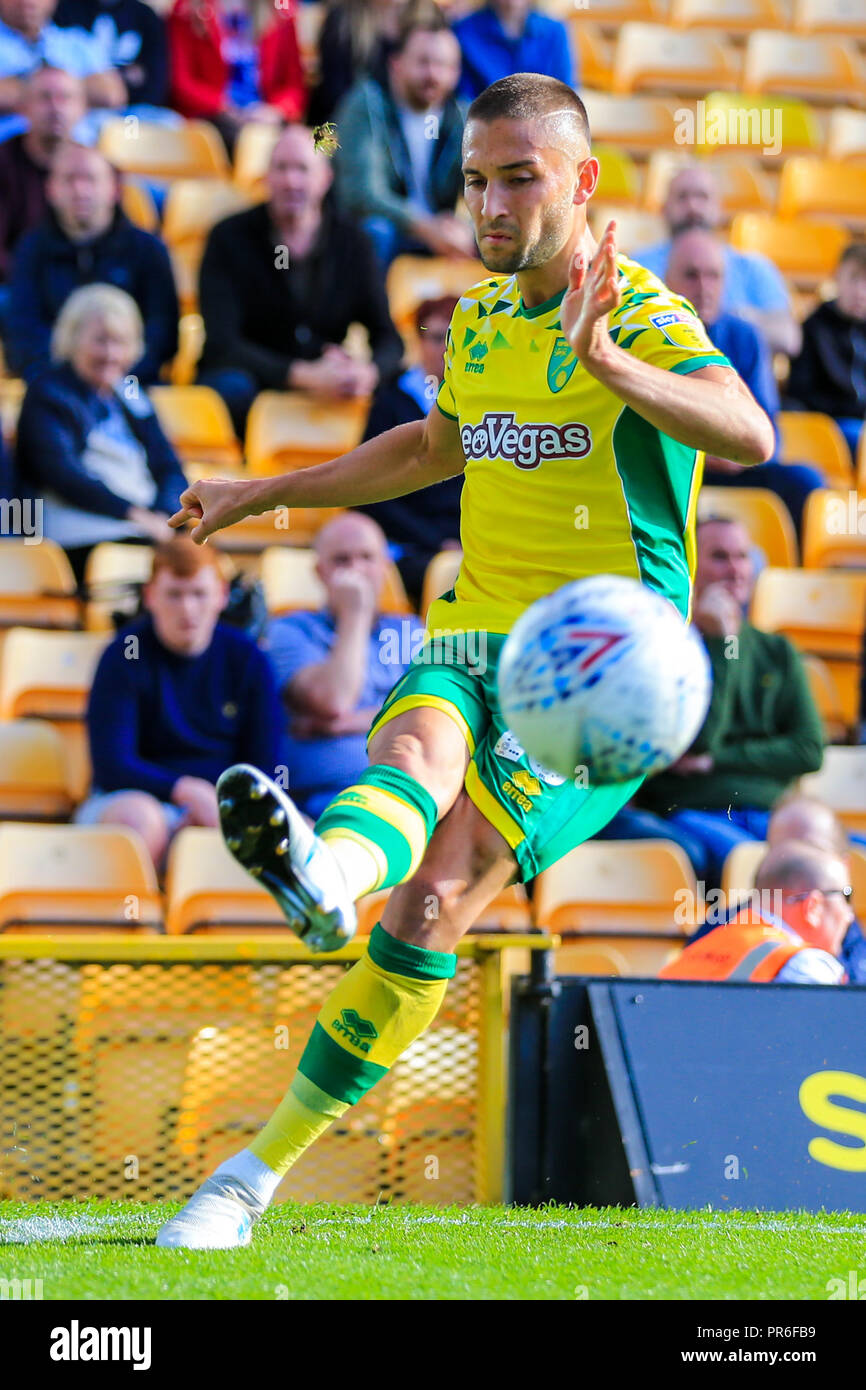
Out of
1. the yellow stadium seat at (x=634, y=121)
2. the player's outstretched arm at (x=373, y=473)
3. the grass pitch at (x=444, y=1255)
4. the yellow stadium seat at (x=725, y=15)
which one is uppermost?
the yellow stadium seat at (x=725, y=15)

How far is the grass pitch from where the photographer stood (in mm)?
3369

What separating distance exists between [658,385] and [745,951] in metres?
2.31

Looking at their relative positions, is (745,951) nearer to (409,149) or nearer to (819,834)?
(819,834)

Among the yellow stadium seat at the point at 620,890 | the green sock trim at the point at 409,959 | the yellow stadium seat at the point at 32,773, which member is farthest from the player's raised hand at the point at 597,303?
the yellow stadium seat at the point at 32,773

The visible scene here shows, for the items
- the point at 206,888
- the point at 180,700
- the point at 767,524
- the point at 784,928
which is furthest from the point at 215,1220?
the point at 767,524

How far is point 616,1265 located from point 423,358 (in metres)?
5.13

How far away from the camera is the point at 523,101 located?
3664mm

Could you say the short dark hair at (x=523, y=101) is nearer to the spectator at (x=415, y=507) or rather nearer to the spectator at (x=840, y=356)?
the spectator at (x=415, y=507)

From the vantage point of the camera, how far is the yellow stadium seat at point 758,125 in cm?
1186

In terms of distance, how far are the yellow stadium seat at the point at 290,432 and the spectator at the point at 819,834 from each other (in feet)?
11.5

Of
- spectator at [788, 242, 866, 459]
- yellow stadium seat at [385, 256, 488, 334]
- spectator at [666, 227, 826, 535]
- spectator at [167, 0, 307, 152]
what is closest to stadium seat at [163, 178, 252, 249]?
yellow stadium seat at [385, 256, 488, 334]

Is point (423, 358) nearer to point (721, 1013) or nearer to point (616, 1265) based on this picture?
point (721, 1013)

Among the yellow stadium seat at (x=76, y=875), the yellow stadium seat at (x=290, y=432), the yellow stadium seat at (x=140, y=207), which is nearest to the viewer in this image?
the yellow stadium seat at (x=76, y=875)

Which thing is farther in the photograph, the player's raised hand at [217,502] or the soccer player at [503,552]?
the player's raised hand at [217,502]
